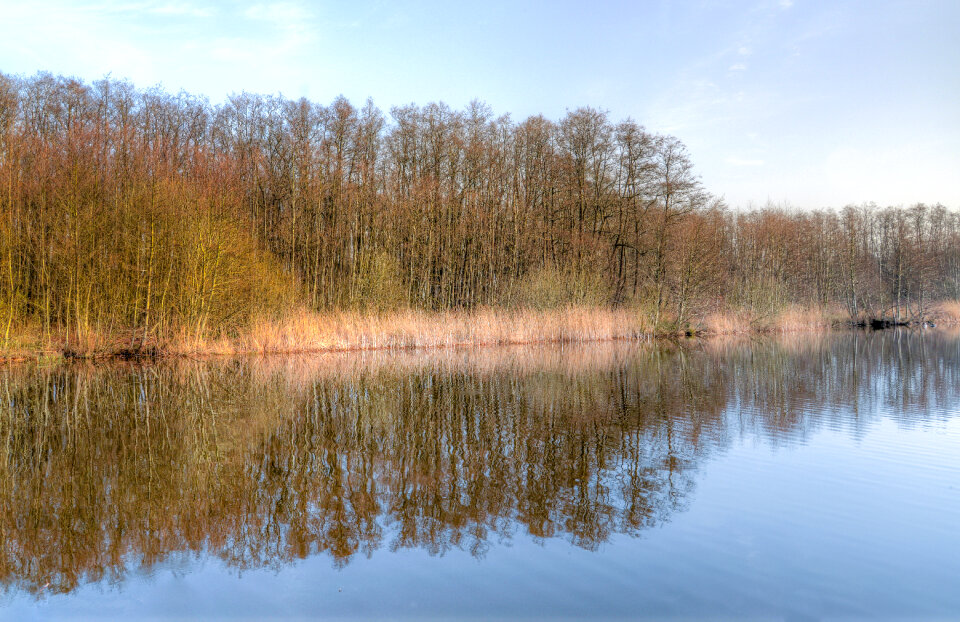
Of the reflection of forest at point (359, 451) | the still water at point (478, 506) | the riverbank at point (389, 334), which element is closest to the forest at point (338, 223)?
the riverbank at point (389, 334)

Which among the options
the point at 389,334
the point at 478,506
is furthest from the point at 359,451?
the point at 389,334

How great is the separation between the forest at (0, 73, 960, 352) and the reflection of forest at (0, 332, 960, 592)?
4060 millimetres

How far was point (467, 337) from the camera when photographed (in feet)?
83.6

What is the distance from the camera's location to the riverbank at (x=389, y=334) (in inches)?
749

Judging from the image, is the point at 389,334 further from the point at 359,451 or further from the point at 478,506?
the point at 478,506

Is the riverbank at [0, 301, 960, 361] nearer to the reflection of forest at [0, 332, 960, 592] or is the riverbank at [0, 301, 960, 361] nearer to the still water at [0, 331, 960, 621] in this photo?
the reflection of forest at [0, 332, 960, 592]

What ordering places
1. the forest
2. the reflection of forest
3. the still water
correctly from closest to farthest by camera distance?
the still water
the reflection of forest
the forest

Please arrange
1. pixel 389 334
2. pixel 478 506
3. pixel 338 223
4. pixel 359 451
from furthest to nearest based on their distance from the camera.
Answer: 1. pixel 338 223
2. pixel 389 334
3. pixel 359 451
4. pixel 478 506

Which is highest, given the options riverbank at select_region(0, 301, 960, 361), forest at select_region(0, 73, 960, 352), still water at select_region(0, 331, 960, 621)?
forest at select_region(0, 73, 960, 352)

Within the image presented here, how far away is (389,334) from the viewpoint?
23.8 meters

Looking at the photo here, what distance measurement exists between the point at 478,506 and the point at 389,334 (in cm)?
1856

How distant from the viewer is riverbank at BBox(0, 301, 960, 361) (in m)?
19.0

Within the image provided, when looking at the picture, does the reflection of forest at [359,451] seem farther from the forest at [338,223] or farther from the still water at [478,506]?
the forest at [338,223]

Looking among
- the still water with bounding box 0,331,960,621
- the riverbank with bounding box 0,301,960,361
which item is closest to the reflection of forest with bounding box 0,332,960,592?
the still water with bounding box 0,331,960,621
